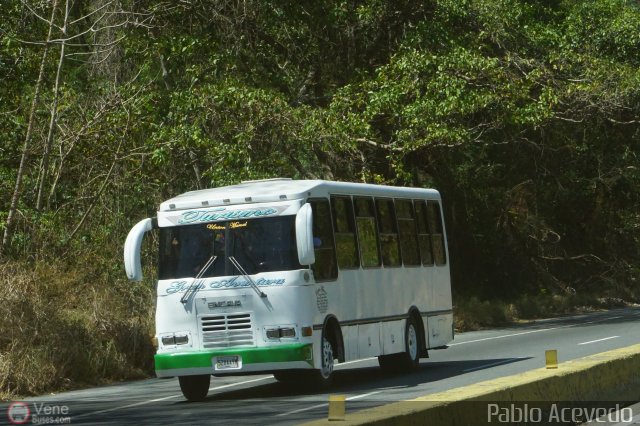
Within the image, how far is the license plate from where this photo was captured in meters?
15.9

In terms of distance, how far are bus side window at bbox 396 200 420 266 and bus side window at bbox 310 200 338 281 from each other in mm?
2757

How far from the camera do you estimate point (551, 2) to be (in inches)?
1508

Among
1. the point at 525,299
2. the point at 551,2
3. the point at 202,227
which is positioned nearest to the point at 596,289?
the point at 525,299

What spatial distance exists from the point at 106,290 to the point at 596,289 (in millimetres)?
25508

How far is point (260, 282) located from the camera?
16188 mm

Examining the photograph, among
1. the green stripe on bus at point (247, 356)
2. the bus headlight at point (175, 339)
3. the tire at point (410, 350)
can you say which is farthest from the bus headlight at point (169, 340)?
the tire at point (410, 350)

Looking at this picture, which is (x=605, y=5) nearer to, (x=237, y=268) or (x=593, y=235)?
(x=593, y=235)

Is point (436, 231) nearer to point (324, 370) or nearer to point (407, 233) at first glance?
point (407, 233)

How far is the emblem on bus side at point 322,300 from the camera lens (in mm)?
16453

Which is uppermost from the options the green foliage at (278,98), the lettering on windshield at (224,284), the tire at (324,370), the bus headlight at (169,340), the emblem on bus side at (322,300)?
the green foliage at (278,98)

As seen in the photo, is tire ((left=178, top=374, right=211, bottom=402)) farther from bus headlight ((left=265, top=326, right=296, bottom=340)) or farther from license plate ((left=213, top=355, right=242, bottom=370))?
bus headlight ((left=265, top=326, right=296, bottom=340))

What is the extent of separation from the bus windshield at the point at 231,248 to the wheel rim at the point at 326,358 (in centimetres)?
114

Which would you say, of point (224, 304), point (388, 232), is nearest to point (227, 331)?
point (224, 304)

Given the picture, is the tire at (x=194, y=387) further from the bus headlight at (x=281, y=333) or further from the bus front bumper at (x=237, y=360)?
the bus headlight at (x=281, y=333)
